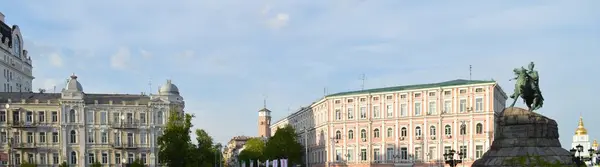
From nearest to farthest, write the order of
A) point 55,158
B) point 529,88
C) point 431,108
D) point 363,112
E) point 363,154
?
point 529,88
point 55,158
point 431,108
point 363,112
point 363,154

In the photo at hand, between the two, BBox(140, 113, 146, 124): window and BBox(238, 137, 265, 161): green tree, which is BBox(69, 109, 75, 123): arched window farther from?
BBox(238, 137, 265, 161): green tree

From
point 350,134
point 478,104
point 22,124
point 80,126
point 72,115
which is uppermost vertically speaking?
point 478,104

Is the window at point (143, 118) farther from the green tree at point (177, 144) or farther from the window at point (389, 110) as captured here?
the window at point (389, 110)

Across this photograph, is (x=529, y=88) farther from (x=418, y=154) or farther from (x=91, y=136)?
(x=91, y=136)

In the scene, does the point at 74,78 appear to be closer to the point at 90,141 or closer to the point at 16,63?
the point at 90,141

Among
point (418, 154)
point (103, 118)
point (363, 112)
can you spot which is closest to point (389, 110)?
point (363, 112)

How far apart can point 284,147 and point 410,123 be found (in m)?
25.1

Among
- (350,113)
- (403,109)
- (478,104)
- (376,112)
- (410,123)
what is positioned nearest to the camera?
(478,104)

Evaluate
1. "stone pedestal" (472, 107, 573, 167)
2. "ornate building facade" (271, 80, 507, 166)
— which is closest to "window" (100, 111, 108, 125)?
"ornate building facade" (271, 80, 507, 166)

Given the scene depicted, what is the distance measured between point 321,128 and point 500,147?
56.6m

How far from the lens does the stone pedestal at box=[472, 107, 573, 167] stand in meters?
37.8

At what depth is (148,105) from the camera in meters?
83.2

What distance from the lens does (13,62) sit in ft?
303

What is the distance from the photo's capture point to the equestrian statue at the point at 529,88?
132 feet
